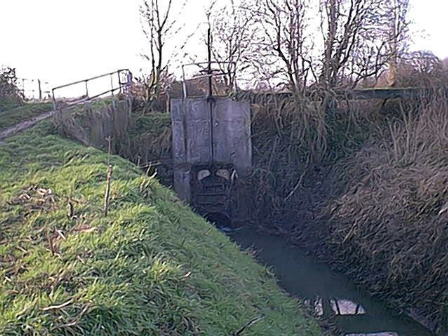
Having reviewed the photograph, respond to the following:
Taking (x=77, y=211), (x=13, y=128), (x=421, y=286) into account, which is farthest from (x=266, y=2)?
(x=77, y=211)

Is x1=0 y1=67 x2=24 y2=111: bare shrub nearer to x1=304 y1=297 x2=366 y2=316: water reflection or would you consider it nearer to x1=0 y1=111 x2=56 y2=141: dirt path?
x1=0 y1=111 x2=56 y2=141: dirt path

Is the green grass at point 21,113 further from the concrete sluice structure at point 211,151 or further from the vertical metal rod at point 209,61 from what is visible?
the vertical metal rod at point 209,61

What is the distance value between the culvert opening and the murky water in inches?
95.9

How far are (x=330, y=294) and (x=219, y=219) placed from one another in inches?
279

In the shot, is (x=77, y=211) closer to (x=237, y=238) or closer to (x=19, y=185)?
(x=19, y=185)

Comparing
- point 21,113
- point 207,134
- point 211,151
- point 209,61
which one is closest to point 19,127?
point 21,113

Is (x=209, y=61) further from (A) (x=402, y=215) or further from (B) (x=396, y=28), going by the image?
(A) (x=402, y=215)

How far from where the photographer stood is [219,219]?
62.7 feet

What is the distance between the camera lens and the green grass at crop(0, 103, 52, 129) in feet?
56.8

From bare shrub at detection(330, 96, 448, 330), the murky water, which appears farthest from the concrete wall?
bare shrub at detection(330, 96, 448, 330)

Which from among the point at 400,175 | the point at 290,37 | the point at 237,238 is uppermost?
the point at 290,37

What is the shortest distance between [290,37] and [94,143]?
6.52 m

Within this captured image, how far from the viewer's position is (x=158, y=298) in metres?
5.09

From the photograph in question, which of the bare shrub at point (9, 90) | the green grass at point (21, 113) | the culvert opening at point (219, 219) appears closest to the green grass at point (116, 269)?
the green grass at point (21, 113)
